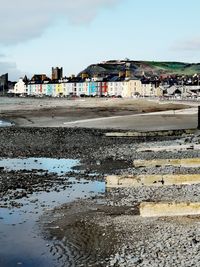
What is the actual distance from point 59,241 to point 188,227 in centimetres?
244

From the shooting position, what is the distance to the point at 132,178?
559 inches

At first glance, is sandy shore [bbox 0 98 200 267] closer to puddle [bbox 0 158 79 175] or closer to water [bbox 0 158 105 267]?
water [bbox 0 158 105 267]

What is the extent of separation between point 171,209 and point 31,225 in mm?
2972

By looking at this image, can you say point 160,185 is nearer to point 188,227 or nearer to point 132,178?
point 132,178

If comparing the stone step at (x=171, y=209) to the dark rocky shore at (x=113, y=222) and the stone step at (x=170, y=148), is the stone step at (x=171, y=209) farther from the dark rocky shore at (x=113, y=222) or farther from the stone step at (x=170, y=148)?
the stone step at (x=170, y=148)

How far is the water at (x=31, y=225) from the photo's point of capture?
27.1ft

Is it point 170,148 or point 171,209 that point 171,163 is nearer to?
point 170,148

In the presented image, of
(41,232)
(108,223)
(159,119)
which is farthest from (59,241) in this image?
(159,119)

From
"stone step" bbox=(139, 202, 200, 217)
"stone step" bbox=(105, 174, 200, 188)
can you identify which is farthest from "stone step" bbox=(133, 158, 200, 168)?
"stone step" bbox=(139, 202, 200, 217)

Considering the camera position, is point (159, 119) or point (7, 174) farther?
point (159, 119)

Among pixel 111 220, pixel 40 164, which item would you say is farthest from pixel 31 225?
pixel 40 164

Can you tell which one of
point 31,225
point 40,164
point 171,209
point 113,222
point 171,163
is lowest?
point 40,164

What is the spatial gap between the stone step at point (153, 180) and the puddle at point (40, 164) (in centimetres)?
376

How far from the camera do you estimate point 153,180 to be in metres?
14.0
